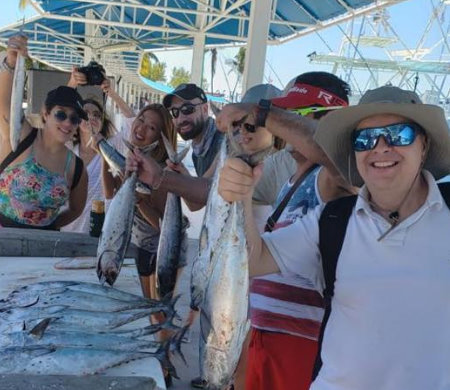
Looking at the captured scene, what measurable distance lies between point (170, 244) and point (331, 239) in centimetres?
109

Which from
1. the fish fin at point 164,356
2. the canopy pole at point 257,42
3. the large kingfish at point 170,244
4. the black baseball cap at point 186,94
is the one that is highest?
the canopy pole at point 257,42

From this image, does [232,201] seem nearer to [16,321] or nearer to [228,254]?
[228,254]

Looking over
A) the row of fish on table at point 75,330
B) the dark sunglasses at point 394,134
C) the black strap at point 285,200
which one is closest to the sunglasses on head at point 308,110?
the black strap at point 285,200

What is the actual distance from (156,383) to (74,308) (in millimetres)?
554

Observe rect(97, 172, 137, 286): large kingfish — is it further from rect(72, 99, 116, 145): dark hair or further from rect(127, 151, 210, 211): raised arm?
rect(72, 99, 116, 145): dark hair

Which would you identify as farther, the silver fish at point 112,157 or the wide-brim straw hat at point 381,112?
the silver fish at point 112,157

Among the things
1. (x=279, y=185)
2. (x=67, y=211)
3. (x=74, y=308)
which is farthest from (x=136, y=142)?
(x=74, y=308)

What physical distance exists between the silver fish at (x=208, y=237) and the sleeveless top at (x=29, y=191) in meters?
1.75

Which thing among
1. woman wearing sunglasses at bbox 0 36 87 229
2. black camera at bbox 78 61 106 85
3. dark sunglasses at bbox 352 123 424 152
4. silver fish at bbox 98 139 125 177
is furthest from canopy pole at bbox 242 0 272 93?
dark sunglasses at bbox 352 123 424 152

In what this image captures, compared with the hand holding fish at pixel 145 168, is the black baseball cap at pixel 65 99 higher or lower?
higher

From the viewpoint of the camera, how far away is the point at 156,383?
4.88 feet

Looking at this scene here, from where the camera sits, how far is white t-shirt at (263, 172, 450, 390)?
143 cm

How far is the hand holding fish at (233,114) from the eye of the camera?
68.8 inches

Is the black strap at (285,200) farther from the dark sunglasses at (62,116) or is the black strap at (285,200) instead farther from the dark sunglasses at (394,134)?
the dark sunglasses at (62,116)
